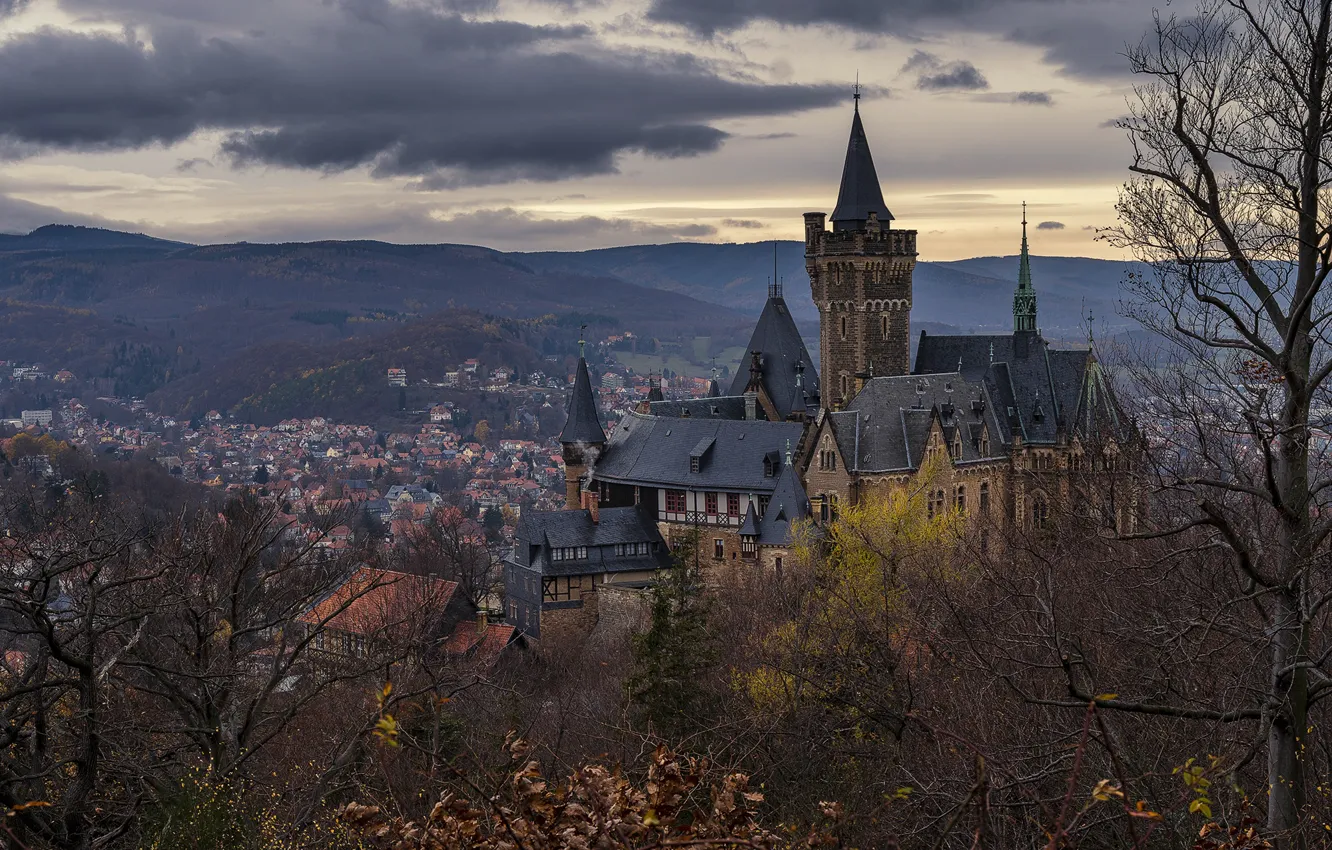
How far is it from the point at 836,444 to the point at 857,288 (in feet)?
38.6

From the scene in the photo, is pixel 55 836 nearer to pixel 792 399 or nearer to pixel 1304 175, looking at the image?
pixel 1304 175

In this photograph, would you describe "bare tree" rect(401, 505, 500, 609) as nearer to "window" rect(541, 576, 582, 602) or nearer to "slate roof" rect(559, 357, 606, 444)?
"window" rect(541, 576, 582, 602)

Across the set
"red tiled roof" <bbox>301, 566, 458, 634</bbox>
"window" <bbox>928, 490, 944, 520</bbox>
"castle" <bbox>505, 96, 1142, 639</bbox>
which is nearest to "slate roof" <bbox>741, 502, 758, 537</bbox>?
"castle" <bbox>505, 96, 1142, 639</bbox>

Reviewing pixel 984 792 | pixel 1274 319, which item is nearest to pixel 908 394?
pixel 1274 319

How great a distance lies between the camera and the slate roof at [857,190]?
229ft

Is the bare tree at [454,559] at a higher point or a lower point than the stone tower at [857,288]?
lower

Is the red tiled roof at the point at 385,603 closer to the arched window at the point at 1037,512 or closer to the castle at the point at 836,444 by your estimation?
the castle at the point at 836,444

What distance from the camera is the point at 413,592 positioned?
168 ft

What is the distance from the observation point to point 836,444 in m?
59.9

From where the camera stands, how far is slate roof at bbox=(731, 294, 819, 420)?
76.3 m

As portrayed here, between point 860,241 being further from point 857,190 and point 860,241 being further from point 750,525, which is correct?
point 750,525

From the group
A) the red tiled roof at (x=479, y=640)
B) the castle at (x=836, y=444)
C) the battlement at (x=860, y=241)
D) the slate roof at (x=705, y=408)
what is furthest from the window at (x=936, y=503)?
the red tiled roof at (x=479, y=640)

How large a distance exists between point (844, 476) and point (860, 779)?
1226 inches

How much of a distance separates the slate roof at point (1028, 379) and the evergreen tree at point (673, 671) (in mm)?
29404
